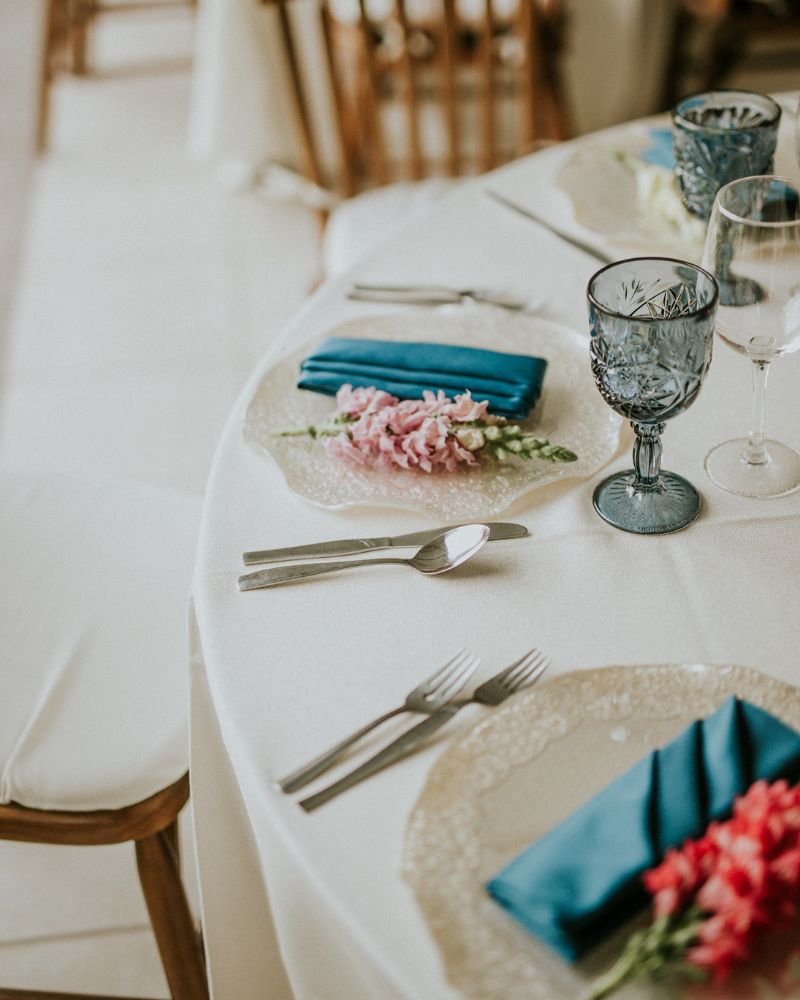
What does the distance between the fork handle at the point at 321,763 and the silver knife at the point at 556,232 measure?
2.15ft

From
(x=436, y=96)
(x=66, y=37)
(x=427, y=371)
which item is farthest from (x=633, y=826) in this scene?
(x=66, y=37)

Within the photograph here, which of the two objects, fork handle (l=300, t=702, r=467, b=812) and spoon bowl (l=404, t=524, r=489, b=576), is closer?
fork handle (l=300, t=702, r=467, b=812)

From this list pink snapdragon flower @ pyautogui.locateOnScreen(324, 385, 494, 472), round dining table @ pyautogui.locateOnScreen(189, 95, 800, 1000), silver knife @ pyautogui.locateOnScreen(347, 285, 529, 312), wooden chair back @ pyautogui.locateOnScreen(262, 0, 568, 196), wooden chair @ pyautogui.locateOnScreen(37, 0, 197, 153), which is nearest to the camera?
round dining table @ pyautogui.locateOnScreen(189, 95, 800, 1000)

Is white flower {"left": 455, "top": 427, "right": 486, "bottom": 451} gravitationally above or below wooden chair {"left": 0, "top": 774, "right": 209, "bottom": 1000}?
above

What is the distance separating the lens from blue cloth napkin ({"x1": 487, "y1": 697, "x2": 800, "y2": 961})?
528 mm

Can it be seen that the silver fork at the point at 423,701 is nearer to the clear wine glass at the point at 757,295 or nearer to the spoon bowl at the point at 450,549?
the spoon bowl at the point at 450,549

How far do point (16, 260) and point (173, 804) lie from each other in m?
2.51

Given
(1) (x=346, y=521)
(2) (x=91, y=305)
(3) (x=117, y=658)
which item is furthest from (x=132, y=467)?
(1) (x=346, y=521)

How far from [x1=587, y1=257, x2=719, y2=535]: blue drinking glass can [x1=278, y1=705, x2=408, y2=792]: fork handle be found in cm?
Answer: 29

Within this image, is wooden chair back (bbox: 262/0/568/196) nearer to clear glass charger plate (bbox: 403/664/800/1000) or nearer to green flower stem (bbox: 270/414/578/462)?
green flower stem (bbox: 270/414/578/462)

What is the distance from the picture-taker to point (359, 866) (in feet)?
1.95

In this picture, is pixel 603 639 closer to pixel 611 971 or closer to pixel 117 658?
pixel 611 971

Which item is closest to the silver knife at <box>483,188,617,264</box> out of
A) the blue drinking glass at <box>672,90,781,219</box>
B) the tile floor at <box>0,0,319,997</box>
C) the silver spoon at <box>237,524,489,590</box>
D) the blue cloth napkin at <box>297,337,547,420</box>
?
the blue drinking glass at <box>672,90,781,219</box>

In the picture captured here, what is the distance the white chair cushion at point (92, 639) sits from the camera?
39.3 inches
